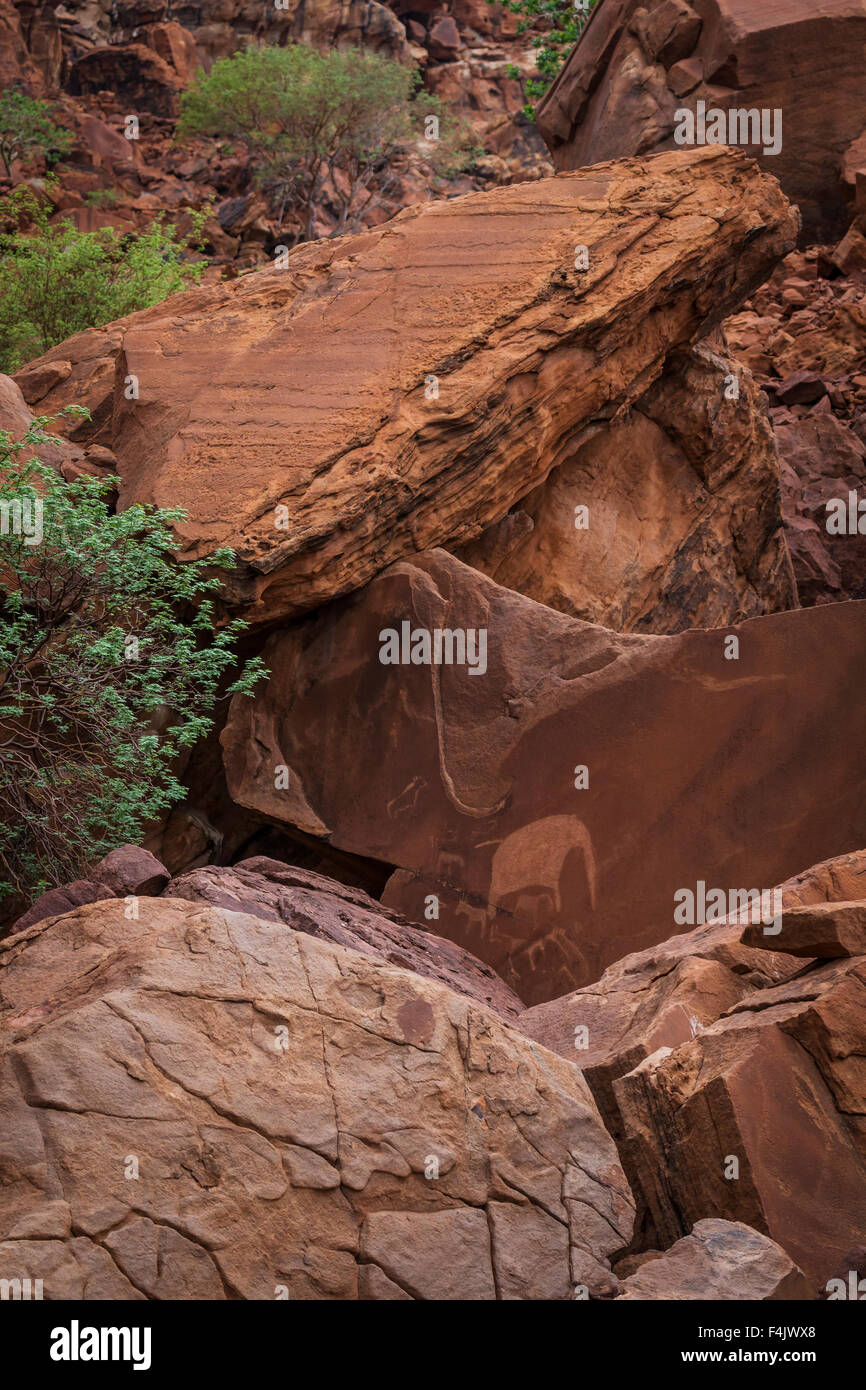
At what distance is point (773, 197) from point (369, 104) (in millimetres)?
20388

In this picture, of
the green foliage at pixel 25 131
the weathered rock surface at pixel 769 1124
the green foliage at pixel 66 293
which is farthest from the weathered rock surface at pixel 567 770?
the green foliage at pixel 25 131

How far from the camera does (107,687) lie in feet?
23.9

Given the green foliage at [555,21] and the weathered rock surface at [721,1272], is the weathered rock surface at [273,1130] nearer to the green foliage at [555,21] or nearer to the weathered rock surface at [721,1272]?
the weathered rock surface at [721,1272]

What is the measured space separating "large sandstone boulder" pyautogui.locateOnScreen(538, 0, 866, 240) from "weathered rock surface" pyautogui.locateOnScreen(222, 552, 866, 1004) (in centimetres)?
1175

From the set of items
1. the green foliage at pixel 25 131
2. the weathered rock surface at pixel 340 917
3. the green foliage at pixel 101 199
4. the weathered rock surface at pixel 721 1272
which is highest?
the green foliage at pixel 25 131

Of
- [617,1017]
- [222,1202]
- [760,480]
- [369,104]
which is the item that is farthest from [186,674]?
[369,104]

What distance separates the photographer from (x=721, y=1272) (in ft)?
12.7

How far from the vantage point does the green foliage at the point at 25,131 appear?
95.9ft

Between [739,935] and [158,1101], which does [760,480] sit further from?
[158,1101]

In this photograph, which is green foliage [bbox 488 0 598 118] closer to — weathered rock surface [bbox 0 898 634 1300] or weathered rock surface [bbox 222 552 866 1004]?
weathered rock surface [bbox 222 552 866 1004]

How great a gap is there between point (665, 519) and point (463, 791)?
394 centimetres

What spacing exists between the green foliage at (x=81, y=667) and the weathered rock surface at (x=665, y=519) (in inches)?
100

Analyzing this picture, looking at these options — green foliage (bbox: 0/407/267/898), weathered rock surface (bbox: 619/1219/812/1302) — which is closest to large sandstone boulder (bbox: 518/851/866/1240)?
weathered rock surface (bbox: 619/1219/812/1302)

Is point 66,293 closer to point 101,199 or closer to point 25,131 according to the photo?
point 101,199
